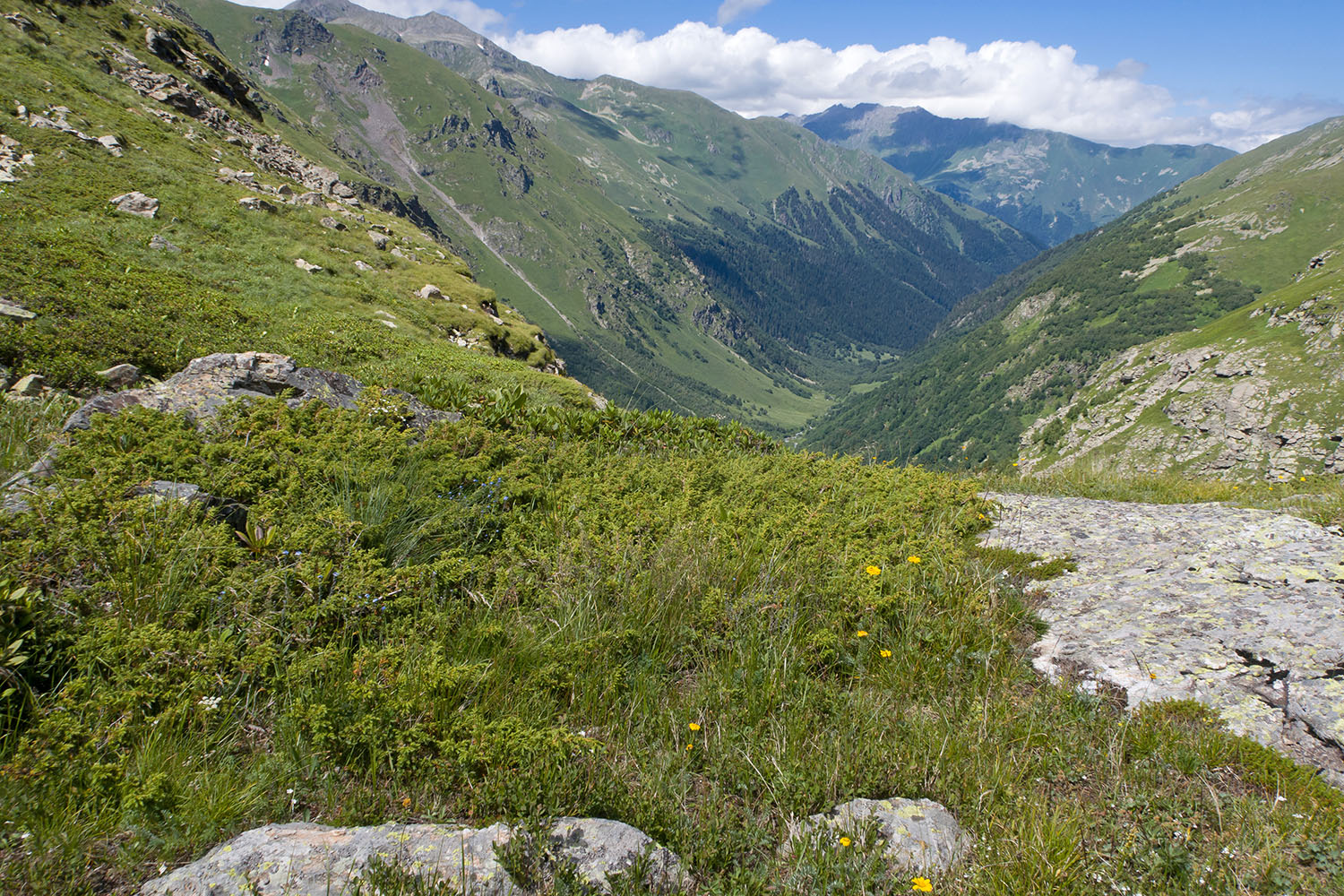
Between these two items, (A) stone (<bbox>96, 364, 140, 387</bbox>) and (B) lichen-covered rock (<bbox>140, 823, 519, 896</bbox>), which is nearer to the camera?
(B) lichen-covered rock (<bbox>140, 823, 519, 896</bbox>)

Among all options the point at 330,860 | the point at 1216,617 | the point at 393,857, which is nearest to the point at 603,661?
the point at 393,857

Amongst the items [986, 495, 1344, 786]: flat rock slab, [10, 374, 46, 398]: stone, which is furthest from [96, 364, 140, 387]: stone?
[986, 495, 1344, 786]: flat rock slab

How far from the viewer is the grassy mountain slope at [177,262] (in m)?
12.3

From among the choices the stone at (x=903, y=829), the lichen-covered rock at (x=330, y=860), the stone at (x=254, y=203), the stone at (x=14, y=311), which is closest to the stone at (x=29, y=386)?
the stone at (x=14, y=311)

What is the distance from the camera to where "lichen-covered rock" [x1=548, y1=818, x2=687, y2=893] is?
3.12 m

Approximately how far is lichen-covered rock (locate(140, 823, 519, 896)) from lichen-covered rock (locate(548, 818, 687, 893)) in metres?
0.29

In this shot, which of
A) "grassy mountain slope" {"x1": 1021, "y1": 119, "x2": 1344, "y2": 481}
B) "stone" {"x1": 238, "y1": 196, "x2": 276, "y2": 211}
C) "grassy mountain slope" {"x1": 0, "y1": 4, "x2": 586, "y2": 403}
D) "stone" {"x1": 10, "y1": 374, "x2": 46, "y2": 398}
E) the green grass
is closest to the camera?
the green grass

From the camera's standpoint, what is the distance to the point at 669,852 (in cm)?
330

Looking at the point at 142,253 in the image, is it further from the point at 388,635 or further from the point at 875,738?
the point at 875,738

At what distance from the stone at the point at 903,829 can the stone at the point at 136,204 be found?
2697 centimetres

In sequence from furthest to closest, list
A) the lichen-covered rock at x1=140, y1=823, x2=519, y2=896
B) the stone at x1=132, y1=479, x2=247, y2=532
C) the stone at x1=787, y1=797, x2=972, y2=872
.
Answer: the stone at x1=132, y1=479, x2=247, y2=532
the stone at x1=787, y1=797, x2=972, y2=872
the lichen-covered rock at x1=140, y1=823, x2=519, y2=896

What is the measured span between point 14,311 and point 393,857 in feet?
45.8

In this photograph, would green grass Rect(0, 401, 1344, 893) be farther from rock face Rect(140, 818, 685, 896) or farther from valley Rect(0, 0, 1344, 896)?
rock face Rect(140, 818, 685, 896)

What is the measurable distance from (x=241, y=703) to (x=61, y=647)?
1118 mm
